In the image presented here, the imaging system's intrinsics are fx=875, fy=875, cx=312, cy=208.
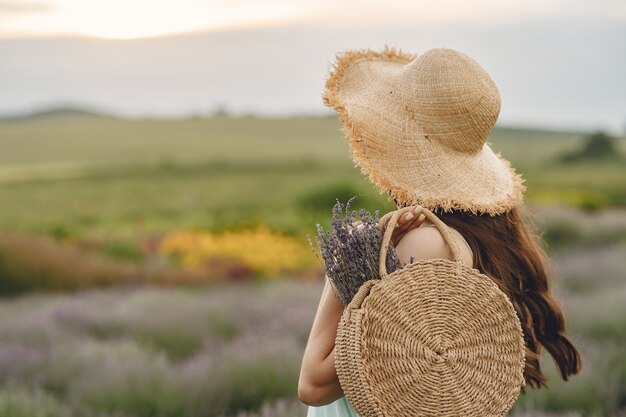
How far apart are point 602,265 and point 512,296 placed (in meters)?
6.91

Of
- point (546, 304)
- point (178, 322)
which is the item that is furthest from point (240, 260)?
point (546, 304)

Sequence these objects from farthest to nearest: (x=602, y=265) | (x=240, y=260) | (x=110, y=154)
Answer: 1. (x=110, y=154)
2. (x=240, y=260)
3. (x=602, y=265)

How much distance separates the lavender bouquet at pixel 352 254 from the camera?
5.87 ft

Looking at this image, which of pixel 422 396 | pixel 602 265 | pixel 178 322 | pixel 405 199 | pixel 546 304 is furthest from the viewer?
pixel 602 265

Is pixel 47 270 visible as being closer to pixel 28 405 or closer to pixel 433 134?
pixel 28 405

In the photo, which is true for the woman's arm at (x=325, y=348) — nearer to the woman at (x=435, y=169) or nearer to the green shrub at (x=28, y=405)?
the woman at (x=435, y=169)

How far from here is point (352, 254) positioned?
181 cm

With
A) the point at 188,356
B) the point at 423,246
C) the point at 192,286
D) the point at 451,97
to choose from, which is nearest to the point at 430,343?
the point at 423,246

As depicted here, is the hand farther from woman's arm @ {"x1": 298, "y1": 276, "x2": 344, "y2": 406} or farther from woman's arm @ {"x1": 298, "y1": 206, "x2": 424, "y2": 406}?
woman's arm @ {"x1": 298, "y1": 276, "x2": 344, "y2": 406}

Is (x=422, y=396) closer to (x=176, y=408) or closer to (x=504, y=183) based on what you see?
(x=504, y=183)

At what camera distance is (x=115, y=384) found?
4.69 metres

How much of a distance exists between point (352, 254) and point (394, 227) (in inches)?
4.2

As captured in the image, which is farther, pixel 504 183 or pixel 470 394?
pixel 504 183

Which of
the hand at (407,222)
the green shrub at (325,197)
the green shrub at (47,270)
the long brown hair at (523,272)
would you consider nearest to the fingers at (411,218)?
the hand at (407,222)
